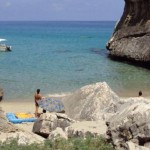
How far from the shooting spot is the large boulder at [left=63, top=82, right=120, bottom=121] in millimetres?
14352

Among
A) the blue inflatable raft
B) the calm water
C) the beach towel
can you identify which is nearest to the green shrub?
the beach towel

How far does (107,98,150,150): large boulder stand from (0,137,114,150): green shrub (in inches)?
9.6

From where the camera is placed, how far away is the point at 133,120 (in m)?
7.30

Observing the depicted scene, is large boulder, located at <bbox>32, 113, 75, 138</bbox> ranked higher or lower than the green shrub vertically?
lower

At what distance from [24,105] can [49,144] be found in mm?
12338

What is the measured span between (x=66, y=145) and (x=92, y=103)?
7236mm

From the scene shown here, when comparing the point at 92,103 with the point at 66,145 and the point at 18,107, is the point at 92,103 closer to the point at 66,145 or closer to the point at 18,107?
the point at 18,107

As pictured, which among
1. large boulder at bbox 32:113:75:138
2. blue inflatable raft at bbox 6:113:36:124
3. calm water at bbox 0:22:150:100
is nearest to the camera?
large boulder at bbox 32:113:75:138

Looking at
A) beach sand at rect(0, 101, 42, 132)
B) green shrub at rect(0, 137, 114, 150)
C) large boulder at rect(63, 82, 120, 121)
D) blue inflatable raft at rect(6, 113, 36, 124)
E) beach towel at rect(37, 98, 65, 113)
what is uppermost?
green shrub at rect(0, 137, 114, 150)

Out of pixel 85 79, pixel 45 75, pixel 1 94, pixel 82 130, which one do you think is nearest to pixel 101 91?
pixel 82 130

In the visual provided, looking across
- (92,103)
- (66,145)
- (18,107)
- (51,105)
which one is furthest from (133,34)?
(66,145)

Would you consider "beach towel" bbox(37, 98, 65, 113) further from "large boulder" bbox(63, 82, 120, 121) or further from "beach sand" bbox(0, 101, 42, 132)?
"beach sand" bbox(0, 101, 42, 132)

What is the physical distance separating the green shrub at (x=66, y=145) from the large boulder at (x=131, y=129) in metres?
0.24

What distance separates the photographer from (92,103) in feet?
49.0
